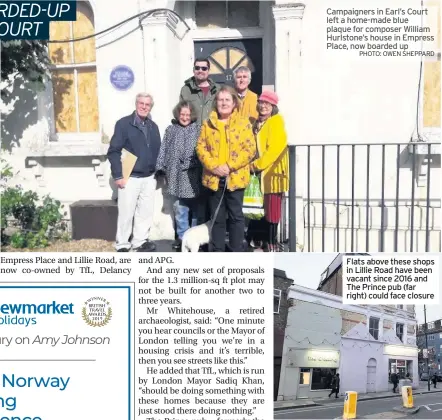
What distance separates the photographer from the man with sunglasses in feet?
10.0

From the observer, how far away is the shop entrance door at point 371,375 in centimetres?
278

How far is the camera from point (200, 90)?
3145 mm

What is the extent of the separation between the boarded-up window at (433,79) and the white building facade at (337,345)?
1.12 m

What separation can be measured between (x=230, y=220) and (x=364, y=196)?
2.82 ft

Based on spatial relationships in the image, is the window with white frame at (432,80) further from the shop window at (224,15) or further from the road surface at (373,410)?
the road surface at (373,410)

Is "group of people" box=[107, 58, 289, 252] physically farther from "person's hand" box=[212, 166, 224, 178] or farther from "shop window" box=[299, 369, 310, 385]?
"shop window" box=[299, 369, 310, 385]

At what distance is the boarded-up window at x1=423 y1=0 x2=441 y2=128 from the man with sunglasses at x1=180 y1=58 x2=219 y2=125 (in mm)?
1159

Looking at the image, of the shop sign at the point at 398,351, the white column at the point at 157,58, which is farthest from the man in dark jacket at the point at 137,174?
the shop sign at the point at 398,351

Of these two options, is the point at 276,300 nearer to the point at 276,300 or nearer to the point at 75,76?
the point at 276,300

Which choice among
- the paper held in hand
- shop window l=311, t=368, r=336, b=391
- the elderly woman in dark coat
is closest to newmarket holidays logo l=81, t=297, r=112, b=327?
the elderly woman in dark coat

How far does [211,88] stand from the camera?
3.13 metres

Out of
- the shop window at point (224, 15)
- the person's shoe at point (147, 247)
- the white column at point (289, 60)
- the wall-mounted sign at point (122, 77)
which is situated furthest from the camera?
the shop window at point (224, 15)

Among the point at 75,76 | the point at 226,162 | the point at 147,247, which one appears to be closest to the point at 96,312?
the point at 147,247

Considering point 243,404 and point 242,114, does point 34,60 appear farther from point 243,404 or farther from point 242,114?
point 243,404
